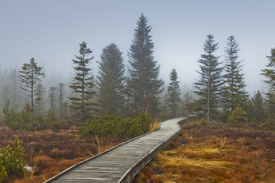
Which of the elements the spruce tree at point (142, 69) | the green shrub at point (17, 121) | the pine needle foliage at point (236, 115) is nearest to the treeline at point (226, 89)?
the pine needle foliage at point (236, 115)

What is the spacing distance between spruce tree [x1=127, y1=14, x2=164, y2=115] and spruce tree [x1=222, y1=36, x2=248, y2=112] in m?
9.93

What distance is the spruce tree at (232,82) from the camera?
87.4 feet

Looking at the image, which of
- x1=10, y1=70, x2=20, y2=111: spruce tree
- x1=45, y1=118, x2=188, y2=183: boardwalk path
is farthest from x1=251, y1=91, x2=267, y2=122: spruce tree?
x1=10, y1=70, x2=20, y2=111: spruce tree

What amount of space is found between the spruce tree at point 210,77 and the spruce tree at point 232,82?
1211mm

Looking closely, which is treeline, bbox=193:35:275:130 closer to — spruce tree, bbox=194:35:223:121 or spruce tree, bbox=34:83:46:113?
spruce tree, bbox=194:35:223:121

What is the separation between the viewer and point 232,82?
27250mm

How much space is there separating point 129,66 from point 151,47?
5.06 meters

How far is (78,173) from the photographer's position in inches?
187

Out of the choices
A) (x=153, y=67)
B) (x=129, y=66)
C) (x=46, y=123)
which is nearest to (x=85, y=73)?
(x=46, y=123)

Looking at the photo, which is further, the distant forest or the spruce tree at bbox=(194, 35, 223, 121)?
the spruce tree at bbox=(194, 35, 223, 121)

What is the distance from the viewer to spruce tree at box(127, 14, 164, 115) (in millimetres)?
29281

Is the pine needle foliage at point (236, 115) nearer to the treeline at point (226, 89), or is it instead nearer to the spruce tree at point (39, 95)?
the treeline at point (226, 89)

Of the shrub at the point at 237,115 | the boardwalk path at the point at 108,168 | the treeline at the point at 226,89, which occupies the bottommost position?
the boardwalk path at the point at 108,168

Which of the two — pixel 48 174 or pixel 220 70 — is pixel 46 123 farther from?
pixel 220 70
